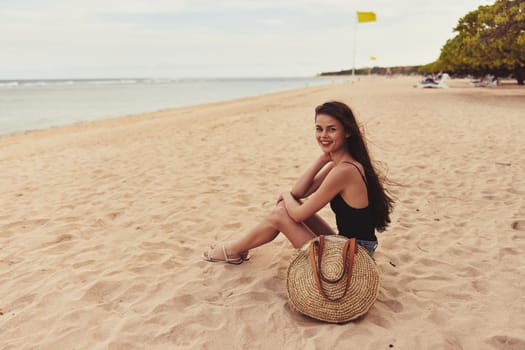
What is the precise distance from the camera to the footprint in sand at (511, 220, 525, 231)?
3.93 m

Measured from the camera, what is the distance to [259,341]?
2348 millimetres

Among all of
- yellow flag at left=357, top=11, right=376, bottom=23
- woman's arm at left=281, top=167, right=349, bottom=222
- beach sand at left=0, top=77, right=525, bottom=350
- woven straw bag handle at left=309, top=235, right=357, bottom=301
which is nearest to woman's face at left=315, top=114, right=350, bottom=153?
woman's arm at left=281, top=167, right=349, bottom=222

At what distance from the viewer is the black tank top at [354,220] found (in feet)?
8.82

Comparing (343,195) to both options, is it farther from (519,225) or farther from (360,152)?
(519,225)

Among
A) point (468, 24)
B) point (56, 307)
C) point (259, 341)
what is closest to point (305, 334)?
point (259, 341)

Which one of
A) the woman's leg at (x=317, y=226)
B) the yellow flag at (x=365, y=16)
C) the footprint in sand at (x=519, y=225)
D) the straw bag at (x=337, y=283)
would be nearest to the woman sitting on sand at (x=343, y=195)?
the woman's leg at (x=317, y=226)

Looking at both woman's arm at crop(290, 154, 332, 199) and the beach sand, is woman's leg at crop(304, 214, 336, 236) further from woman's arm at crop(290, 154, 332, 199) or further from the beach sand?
the beach sand

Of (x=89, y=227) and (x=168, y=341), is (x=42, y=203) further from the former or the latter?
(x=168, y=341)

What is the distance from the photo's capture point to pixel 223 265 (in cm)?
332

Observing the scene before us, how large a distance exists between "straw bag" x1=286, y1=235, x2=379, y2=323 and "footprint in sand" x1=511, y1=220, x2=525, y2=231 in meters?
2.41

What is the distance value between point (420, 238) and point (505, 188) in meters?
2.18

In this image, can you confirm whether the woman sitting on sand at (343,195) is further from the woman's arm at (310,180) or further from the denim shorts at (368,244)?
the woman's arm at (310,180)

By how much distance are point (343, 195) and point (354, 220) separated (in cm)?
21

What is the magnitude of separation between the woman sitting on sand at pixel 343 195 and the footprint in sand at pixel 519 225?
78.1 inches
